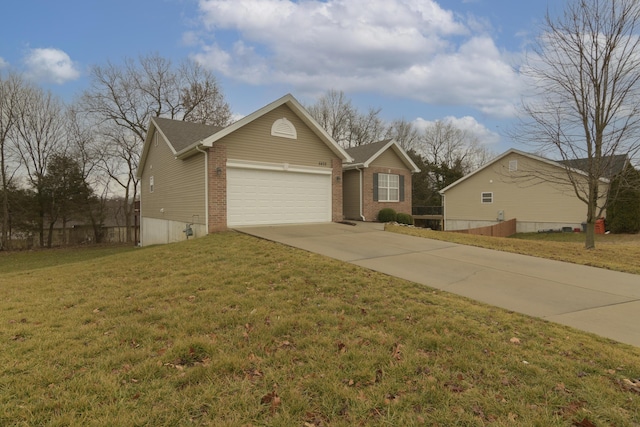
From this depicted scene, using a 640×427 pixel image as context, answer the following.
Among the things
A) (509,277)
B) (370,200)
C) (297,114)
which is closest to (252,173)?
(297,114)

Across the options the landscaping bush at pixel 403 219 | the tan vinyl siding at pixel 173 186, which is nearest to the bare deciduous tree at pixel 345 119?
the landscaping bush at pixel 403 219

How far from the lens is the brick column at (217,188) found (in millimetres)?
11625

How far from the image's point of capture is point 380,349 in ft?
11.4

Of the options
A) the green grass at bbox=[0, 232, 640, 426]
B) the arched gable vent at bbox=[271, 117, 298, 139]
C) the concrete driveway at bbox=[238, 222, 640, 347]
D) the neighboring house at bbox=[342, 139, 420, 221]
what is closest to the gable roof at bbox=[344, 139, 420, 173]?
the neighboring house at bbox=[342, 139, 420, 221]

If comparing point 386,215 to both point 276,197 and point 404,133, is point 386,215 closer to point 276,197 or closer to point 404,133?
point 276,197

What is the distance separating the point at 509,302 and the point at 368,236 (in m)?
6.07

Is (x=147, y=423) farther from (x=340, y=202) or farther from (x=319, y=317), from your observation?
(x=340, y=202)

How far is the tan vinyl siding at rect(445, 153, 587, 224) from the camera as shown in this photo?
2061 cm

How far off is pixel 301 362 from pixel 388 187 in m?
16.2

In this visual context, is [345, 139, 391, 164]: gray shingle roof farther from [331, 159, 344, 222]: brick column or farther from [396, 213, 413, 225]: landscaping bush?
[396, 213, 413, 225]: landscaping bush

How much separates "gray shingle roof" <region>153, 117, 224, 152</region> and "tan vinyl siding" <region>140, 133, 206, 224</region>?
0.61m

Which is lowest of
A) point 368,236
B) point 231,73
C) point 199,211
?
point 368,236

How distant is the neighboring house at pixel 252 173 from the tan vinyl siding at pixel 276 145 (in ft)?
0.11

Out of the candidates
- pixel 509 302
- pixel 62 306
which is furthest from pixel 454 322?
pixel 62 306
